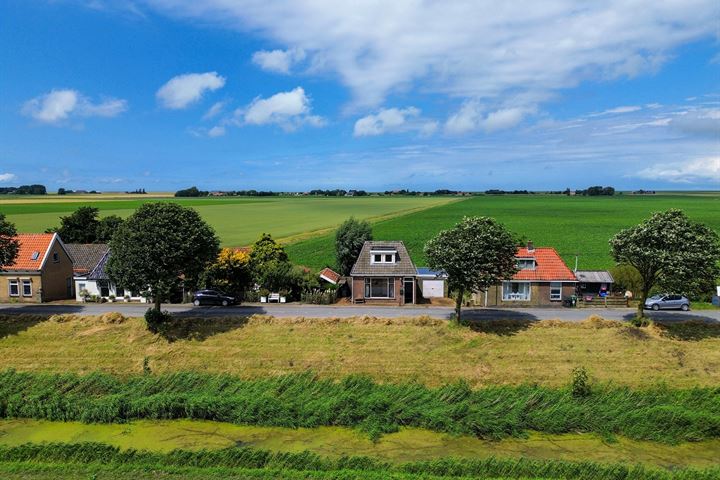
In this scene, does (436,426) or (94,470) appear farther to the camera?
(436,426)

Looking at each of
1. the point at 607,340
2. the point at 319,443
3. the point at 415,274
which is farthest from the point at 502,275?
the point at 319,443

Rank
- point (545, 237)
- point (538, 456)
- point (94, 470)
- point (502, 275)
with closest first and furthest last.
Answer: point (94, 470)
point (538, 456)
point (502, 275)
point (545, 237)

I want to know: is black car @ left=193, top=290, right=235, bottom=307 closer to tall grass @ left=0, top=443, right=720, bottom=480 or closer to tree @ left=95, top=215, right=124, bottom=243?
tree @ left=95, top=215, right=124, bottom=243

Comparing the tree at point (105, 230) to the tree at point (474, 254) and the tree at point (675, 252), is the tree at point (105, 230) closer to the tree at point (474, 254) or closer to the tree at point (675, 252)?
the tree at point (474, 254)

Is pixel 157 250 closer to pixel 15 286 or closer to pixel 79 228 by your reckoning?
pixel 15 286

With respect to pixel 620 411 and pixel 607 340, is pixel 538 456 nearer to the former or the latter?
pixel 620 411

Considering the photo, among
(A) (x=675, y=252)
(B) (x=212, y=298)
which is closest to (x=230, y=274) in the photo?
(B) (x=212, y=298)
